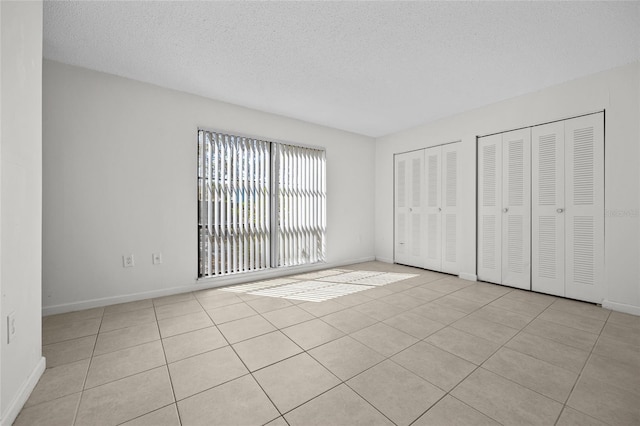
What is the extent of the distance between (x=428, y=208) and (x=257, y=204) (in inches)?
115

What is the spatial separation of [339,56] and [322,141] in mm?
2151

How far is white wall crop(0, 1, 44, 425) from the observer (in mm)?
1275

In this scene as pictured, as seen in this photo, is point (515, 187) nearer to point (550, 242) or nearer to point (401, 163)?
point (550, 242)

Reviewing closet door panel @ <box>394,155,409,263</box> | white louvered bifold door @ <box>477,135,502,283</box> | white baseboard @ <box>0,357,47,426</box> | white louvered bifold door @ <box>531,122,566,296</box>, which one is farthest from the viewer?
closet door panel @ <box>394,155,409,263</box>

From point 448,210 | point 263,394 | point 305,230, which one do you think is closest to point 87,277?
point 263,394

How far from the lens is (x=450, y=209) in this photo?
420 centimetres

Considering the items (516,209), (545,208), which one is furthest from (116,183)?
(545,208)

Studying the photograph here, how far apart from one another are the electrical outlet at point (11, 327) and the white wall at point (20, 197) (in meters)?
0.03

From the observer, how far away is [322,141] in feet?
15.4

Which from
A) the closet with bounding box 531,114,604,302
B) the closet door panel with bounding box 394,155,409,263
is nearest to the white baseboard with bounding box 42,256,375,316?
the closet door panel with bounding box 394,155,409,263

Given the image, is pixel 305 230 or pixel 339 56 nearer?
pixel 339 56

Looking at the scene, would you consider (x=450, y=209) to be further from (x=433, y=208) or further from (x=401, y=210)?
(x=401, y=210)

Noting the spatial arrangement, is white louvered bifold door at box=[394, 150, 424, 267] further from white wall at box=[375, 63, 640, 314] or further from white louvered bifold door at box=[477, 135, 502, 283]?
white wall at box=[375, 63, 640, 314]

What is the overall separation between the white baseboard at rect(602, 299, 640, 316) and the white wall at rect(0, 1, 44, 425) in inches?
191
